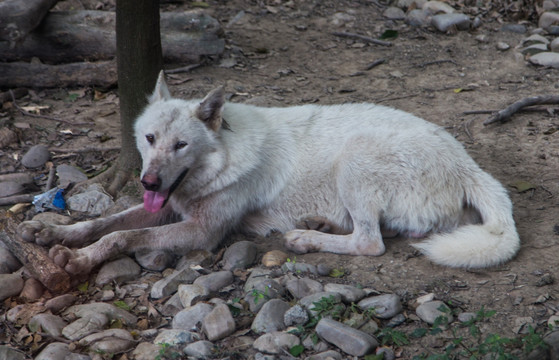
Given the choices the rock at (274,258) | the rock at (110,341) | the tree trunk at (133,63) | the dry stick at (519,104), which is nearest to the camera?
the rock at (110,341)

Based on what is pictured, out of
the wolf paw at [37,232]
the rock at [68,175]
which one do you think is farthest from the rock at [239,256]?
the rock at [68,175]

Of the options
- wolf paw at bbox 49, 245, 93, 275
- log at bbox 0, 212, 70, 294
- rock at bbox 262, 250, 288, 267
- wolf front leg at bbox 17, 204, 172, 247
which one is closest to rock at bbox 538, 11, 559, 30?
rock at bbox 262, 250, 288, 267

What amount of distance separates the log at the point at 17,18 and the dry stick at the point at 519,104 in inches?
202

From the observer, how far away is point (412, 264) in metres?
4.09

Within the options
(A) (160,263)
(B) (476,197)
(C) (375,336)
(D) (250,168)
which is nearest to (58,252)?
(A) (160,263)

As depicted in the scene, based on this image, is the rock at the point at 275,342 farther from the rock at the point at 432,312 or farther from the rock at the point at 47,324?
the rock at the point at 47,324

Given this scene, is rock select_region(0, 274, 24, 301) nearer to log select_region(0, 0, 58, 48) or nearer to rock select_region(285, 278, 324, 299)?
rock select_region(285, 278, 324, 299)

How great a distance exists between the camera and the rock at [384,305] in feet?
11.3

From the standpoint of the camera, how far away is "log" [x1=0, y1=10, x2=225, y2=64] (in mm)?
7059

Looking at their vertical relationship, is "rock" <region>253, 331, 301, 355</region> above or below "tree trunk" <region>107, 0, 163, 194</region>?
below

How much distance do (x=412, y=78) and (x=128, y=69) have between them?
11.9 feet

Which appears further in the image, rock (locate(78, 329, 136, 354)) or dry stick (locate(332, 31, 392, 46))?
dry stick (locate(332, 31, 392, 46))

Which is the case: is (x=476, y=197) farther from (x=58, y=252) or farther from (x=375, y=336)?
(x=58, y=252)

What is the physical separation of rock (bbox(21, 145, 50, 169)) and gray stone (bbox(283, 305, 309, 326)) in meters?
3.23
